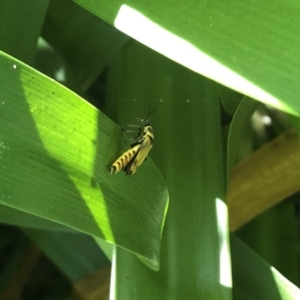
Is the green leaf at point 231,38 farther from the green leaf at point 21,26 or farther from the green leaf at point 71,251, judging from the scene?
the green leaf at point 71,251

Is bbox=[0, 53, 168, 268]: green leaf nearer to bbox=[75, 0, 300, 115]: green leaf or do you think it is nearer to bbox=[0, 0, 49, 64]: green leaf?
bbox=[75, 0, 300, 115]: green leaf

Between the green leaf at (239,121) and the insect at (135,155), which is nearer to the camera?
the insect at (135,155)

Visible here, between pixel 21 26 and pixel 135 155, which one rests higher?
pixel 21 26

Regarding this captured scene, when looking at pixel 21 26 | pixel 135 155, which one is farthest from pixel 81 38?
pixel 135 155

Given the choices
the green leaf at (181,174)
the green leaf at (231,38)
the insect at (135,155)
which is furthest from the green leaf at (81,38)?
the green leaf at (231,38)

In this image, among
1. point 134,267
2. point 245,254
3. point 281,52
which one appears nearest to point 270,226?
point 245,254

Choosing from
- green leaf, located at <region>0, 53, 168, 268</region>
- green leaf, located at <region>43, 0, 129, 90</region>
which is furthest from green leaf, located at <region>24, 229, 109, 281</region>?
green leaf, located at <region>0, 53, 168, 268</region>

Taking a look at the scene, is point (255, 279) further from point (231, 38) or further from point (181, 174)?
point (231, 38)
